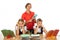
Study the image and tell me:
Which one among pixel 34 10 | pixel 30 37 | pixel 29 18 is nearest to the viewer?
pixel 30 37

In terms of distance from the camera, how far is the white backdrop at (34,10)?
221 cm

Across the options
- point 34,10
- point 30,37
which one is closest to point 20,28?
point 30,37

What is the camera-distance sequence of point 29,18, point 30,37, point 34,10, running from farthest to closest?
point 34,10 → point 29,18 → point 30,37

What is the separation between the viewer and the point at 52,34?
176 centimetres

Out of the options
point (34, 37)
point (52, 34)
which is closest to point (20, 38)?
point (34, 37)

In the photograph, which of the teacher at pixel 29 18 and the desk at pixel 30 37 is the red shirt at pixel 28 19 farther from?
the desk at pixel 30 37

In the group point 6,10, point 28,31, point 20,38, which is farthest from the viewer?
point 6,10

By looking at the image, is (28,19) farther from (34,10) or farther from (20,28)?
(34,10)

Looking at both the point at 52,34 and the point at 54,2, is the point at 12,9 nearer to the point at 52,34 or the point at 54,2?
the point at 54,2

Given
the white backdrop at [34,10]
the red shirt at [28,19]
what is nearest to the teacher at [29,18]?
the red shirt at [28,19]

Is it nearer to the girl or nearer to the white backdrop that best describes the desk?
the girl

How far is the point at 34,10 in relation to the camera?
2215mm

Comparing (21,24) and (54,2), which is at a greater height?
(54,2)

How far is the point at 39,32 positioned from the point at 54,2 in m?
0.53
